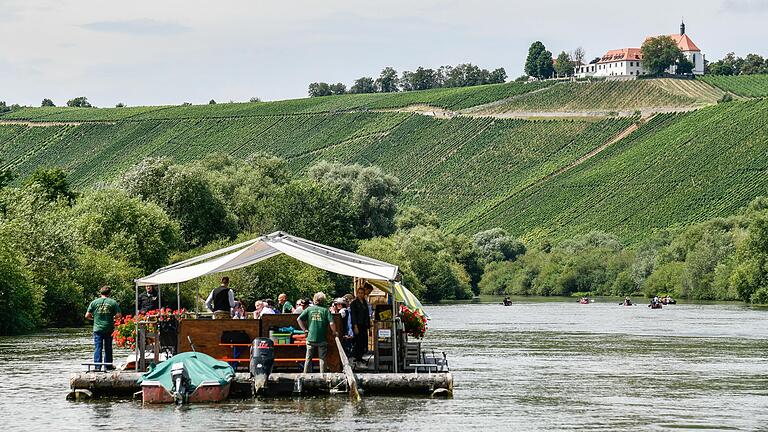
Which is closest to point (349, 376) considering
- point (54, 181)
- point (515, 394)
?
point (515, 394)

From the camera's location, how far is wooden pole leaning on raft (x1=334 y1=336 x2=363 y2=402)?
25.9m

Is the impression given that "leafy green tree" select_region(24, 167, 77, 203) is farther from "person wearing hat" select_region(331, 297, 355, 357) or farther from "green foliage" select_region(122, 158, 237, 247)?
"person wearing hat" select_region(331, 297, 355, 357)

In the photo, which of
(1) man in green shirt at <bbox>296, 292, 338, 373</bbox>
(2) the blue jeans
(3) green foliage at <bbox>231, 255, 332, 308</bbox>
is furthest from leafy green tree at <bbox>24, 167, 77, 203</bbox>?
(1) man in green shirt at <bbox>296, 292, 338, 373</bbox>

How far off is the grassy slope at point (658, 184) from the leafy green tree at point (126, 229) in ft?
254

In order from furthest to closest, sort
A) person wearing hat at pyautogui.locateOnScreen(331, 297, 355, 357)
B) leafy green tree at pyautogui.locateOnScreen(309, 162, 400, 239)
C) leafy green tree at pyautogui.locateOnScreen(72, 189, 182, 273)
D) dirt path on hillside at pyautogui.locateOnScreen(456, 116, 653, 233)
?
dirt path on hillside at pyautogui.locateOnScreen(456, 116, 653, 233), leafy green tree at pyautogui.locateOnScreen(309, 162, 400, 239), leafy green tree at pyautogui.locateOnScreen(72, 189, 182, 273), person wearing hat at pyautogui.locateOnScreen(331, 297, 355, 357)

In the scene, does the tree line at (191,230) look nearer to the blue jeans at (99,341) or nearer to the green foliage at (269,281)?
the green foliage at (269,281)

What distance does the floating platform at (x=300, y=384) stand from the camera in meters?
26.4

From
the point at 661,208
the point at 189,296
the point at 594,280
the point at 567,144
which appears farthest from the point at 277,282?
the point at 567,144

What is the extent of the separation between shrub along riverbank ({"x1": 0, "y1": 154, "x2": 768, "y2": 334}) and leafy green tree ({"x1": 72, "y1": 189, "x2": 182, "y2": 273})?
0.07 m

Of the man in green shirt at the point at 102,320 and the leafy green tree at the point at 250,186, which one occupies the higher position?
the leafy green tree at the point at 250,186

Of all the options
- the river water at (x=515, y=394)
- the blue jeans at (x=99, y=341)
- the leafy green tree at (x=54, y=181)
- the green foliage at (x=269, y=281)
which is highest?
the leafy green tree at (x=54, y=181)

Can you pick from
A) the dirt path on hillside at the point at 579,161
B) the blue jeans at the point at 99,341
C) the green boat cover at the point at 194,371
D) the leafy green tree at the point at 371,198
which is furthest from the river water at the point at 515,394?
the dirt path on hillside at the point at 579,161

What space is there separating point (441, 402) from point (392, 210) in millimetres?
86497

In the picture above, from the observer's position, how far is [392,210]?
4429 inches
